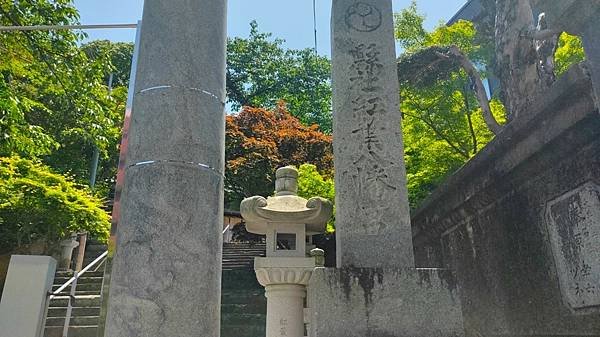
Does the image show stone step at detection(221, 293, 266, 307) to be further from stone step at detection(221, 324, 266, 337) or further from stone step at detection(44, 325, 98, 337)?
stone step at detection(44, 325, 98, 337)

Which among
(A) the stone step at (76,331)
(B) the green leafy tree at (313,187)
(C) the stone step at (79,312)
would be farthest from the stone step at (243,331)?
(B) the green leafy tree at (313,187)

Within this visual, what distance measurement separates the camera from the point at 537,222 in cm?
329

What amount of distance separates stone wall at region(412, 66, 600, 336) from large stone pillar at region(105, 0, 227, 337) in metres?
2.20

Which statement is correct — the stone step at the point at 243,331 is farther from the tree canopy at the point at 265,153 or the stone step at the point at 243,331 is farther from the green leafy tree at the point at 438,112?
the tree canopy at the point at 265,153

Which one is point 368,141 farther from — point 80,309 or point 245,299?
point 245,299

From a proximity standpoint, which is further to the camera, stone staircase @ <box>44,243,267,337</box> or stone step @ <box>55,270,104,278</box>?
stone step @ <box>55,270,104,278</box>

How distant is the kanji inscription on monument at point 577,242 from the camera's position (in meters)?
2.72

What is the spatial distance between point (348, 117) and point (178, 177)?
2.28 m

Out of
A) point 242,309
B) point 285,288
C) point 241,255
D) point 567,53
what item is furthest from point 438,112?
point 285,288

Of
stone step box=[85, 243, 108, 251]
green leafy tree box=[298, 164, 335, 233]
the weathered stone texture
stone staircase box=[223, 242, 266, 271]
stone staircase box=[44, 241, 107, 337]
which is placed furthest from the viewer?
stone step box=[85, 243, 108, 251]

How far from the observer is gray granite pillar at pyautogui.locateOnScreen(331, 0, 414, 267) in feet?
11.1

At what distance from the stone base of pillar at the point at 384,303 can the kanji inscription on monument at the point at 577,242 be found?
0.73 m

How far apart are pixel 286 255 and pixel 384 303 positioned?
225cm

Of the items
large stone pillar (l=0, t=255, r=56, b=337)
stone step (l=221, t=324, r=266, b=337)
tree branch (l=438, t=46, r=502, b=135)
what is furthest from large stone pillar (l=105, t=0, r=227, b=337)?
tree branch (l=438, t=46, r=502, b=135)
